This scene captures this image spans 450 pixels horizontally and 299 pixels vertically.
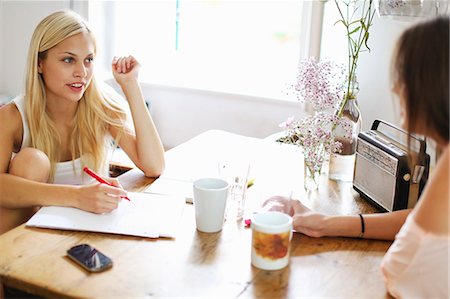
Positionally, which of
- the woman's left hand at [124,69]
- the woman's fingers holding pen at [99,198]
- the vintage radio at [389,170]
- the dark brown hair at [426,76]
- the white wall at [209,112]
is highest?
the dark brown hair at [426,76]

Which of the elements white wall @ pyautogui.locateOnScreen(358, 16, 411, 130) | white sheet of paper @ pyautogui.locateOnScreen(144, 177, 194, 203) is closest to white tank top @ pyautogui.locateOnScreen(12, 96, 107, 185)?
white sheet of paper @ pyautogui.locateOnScreen(144, 177, 194, 203)

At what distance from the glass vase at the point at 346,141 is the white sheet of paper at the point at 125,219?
51 centimetres

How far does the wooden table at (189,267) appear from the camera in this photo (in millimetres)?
1090

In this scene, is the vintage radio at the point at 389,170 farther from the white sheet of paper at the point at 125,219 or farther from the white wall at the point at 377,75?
the white wall at the point at 377,75

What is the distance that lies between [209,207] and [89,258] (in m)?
0.29

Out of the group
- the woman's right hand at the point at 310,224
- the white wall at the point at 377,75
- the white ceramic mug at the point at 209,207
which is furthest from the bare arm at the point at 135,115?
the white wall at the point at 377,75

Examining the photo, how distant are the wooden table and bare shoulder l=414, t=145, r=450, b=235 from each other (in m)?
0.18

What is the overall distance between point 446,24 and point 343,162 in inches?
31.6

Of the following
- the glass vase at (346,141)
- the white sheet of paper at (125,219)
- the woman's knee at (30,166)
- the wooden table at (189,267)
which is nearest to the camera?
the wooden table at (189,267)

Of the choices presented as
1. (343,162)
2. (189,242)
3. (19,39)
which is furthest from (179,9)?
(189,242)

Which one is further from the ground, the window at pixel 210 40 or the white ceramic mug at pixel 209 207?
the window at pixel 210 40

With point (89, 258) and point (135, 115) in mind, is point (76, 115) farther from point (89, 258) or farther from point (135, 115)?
point (89, 258)

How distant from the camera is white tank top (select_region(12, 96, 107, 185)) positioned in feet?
5.82

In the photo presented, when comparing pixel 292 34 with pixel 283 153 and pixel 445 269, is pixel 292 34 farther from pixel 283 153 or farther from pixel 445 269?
pixel 445 269
